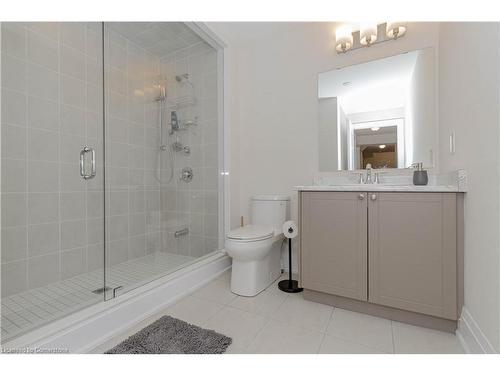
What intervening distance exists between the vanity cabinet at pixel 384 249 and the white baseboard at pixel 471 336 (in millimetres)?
55

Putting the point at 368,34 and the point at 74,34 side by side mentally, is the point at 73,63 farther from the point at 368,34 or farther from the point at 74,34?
the point at 368,34

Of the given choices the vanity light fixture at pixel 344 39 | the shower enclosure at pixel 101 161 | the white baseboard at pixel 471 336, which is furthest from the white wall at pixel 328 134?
the white baseboard at pixel 471 336

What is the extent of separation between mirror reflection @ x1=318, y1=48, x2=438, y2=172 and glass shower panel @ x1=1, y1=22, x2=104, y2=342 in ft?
6.31

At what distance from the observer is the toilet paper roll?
73.8 inches

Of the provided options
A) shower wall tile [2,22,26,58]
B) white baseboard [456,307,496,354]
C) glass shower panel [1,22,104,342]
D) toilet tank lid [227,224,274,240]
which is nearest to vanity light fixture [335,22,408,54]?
toilet tank lid [227,224,274,240]

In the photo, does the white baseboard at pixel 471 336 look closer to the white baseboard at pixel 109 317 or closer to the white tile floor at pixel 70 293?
the white baseboard at pixel 109 317

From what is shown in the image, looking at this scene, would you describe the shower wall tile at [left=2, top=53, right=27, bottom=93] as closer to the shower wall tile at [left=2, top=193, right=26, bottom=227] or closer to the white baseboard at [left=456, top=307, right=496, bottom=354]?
the shower wall tile at [left=2, top=193, right=26, bottom=227]

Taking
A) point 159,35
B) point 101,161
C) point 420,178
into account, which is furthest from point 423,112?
point 101,161

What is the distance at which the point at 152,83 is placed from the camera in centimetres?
239

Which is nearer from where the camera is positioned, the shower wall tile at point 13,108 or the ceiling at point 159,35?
the shower wall tile at point 13,108

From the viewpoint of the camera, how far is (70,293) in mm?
1617

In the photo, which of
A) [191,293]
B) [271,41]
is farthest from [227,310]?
[271,41]

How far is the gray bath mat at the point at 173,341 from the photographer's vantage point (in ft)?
3.68
